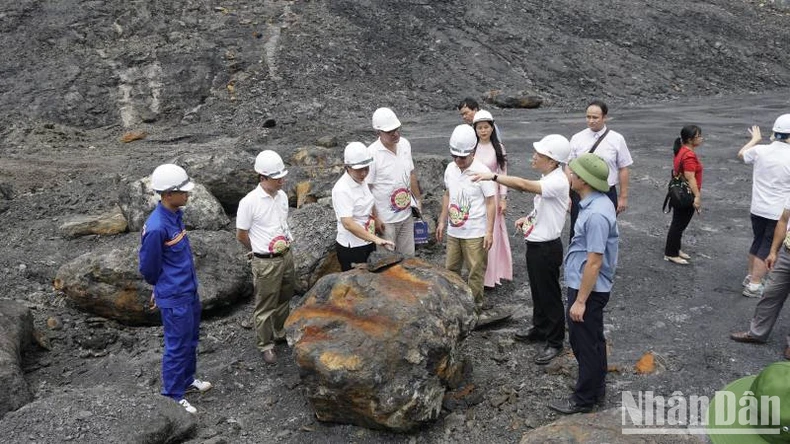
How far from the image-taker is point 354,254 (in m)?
5.18

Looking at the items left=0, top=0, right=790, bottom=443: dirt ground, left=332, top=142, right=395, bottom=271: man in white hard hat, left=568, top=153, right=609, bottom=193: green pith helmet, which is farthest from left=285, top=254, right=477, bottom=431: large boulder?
left=568, top=153, right=609, bottom=193: green pith helmet

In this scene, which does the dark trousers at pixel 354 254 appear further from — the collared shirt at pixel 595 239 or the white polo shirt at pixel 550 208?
the collared shirt at pixel 595 239

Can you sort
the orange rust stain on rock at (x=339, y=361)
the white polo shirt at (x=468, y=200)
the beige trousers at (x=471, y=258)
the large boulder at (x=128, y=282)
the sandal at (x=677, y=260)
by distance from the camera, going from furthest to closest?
the sandal at (x=677, y=260), the large boulder at (x=128, y=282), the beige trousers at (x=471, y=258), the white polo shirt at (x=468, y=200), the orange rust stain on rock at (x=339, y=361)

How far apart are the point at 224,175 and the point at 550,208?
5554 millimetres

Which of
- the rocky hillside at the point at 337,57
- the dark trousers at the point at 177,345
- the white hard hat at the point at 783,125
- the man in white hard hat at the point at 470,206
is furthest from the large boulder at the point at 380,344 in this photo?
the rocky hillside at the point at 337,57

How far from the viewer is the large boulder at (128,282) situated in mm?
6242

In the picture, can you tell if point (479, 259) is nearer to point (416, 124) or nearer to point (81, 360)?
point (81, 360)

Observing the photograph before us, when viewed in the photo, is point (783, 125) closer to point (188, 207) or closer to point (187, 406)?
point (187, 406)

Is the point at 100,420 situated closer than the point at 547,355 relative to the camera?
Yes

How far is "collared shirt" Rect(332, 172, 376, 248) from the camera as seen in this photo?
5.00 m

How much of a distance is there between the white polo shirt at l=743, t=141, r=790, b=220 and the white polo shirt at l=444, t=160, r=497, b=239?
8.34ft

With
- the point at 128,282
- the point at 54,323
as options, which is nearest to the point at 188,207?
the point at 128,282

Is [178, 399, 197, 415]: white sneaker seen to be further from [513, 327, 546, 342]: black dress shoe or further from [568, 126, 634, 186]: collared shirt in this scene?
[568, 126, 634, 186]: collared shirt

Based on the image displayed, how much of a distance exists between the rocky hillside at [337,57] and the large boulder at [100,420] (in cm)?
1040
